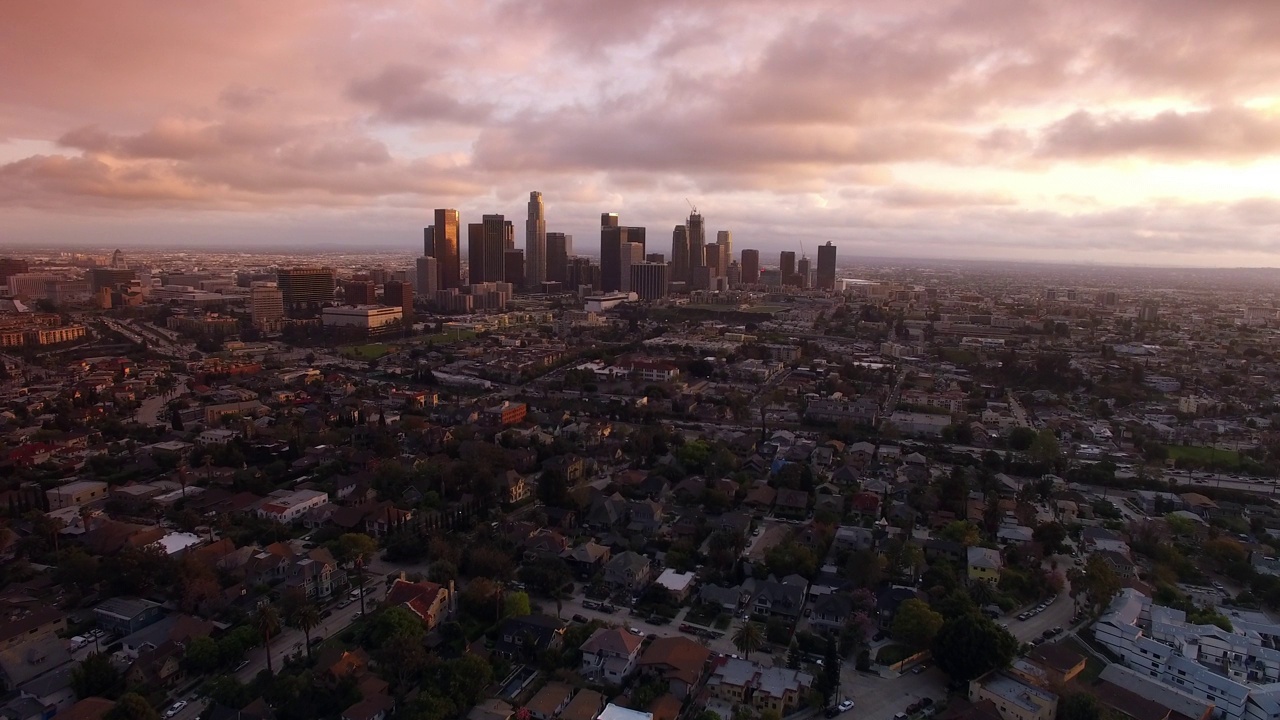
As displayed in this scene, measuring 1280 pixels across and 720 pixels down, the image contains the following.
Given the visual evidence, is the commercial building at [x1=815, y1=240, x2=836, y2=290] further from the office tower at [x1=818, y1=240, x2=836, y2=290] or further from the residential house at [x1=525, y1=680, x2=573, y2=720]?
the residential house at [x1=525, y1=680, x2=573, y2=720]

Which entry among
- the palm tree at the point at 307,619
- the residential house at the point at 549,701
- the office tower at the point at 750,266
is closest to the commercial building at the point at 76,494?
the palm tree at the point at 307,619

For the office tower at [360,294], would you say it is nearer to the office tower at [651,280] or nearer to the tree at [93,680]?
the office tower at [651,280]

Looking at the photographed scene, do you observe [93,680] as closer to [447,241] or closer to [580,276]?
[447,241]

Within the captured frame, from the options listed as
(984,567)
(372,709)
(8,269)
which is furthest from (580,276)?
(372,709)

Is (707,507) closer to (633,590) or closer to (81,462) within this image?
(633,590)

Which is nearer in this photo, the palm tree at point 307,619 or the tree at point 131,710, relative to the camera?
the tree at point 131,710
